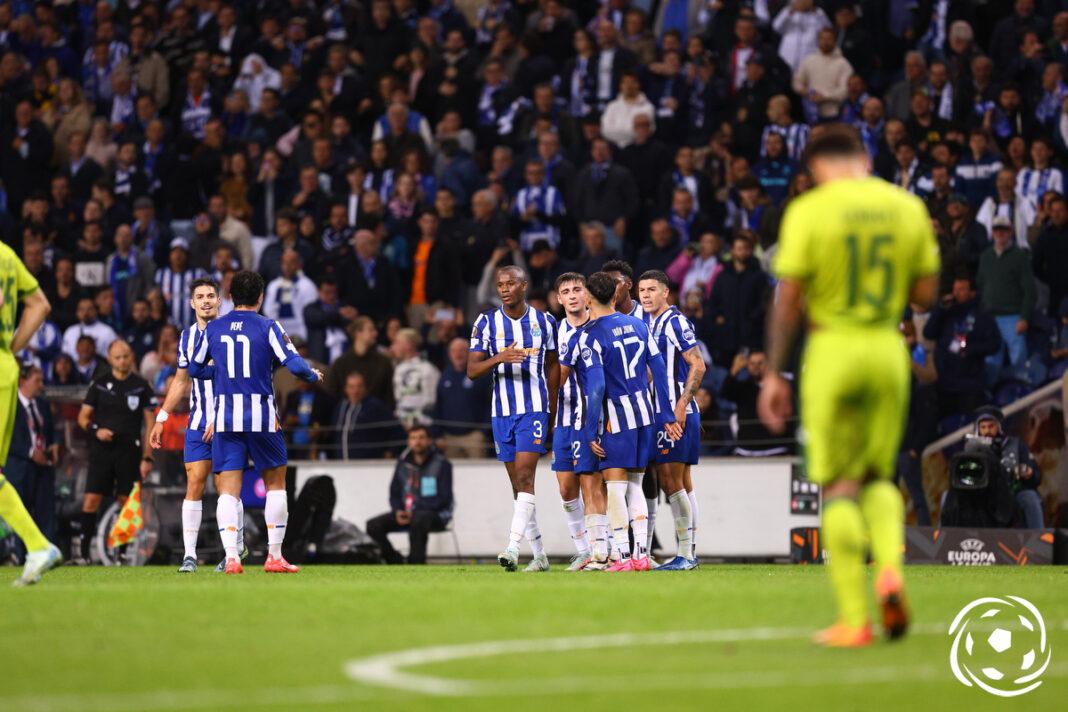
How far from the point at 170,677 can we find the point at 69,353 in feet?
60.8

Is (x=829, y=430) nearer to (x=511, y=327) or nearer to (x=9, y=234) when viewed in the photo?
(x=511, y=327)

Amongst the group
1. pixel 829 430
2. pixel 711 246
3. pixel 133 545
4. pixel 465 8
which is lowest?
pixel 133 545

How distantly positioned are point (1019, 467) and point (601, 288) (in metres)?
5.96

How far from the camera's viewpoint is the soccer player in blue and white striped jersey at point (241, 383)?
14648mm

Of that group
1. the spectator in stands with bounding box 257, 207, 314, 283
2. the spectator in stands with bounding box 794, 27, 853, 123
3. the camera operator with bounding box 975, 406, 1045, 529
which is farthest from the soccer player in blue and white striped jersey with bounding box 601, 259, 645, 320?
the spectator in stands with bounding box 257, 207, 314, 283

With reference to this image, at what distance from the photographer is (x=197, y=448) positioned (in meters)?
15.3

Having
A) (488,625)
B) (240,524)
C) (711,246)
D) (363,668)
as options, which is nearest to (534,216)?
(711,246)

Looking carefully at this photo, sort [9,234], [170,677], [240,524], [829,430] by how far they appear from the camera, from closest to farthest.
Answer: [170,677] < [829,430] < [240,524] < [9,234]

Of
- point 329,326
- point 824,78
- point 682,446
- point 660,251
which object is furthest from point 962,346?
point 329,326

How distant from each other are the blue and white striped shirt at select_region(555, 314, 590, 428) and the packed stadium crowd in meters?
4.63

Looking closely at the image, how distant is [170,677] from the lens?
22.3ft

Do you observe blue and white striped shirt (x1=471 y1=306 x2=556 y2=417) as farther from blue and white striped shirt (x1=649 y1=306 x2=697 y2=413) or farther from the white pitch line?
the white pitch line

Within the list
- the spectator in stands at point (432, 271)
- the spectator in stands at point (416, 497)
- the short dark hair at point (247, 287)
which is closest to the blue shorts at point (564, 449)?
the short dark hair at point (247, 287)

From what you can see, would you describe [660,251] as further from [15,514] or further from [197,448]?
[15,514]
